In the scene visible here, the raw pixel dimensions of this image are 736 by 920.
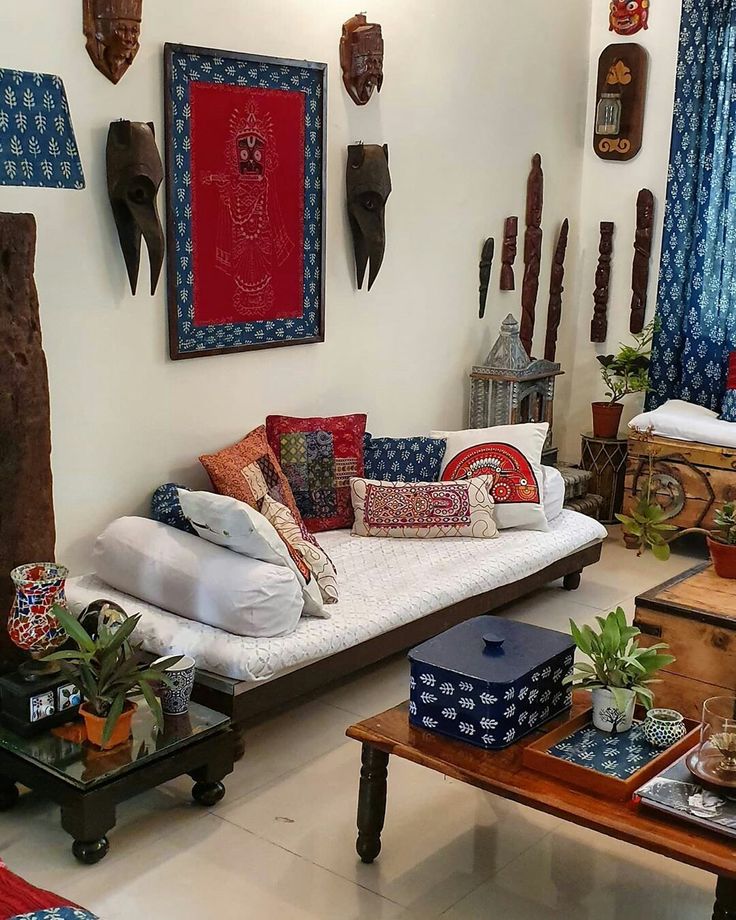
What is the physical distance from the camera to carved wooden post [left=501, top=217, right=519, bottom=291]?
5477 mm

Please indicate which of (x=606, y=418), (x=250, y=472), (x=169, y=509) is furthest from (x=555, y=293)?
(x=169, y=509)

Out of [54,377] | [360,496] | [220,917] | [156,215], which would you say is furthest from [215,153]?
[220,917]

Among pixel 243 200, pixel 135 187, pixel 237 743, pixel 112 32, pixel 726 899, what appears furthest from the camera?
pixel 243 200

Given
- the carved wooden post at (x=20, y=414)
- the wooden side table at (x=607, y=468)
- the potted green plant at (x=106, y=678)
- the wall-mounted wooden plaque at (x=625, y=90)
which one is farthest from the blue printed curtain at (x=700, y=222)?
the potted green plant at (x=106, y=678)

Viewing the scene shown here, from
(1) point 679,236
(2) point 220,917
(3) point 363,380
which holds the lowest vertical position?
(2) point 220,917

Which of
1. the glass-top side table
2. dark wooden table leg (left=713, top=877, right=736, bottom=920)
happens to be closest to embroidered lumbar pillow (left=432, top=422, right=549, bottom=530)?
the glass-top side table

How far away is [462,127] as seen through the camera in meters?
5.12

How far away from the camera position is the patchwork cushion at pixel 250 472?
389cm

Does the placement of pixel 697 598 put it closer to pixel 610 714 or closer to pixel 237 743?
pixel 610 714

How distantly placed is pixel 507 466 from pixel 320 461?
2.55 feet

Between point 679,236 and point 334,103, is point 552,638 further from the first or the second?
point 679,236

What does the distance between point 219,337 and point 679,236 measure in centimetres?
267

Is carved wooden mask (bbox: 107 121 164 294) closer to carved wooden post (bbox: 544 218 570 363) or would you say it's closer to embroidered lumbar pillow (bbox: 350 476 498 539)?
embroidered lumbar pillow (bbox: 350 476 498 539)

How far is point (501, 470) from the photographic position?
4602 mm
